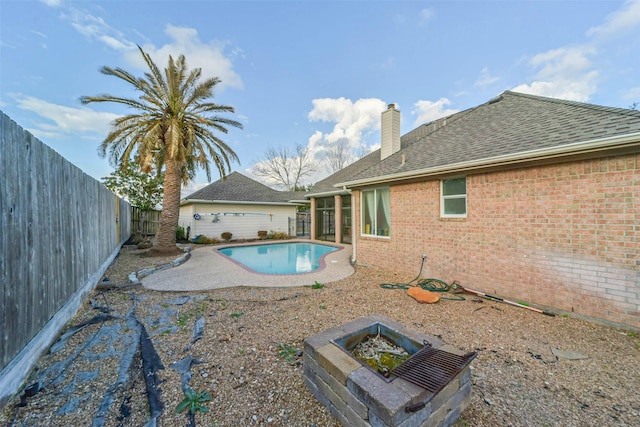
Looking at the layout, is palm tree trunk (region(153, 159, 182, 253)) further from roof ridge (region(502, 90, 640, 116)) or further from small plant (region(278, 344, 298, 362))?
roof ridge (region(502, 90, 640, 116))

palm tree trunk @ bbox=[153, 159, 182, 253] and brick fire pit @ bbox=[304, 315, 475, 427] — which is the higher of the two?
palm tree trunk @ bbox=[153, 159, 182, 253]

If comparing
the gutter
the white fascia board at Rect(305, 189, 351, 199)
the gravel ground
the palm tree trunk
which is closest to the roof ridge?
the gutter

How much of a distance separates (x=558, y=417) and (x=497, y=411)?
499 mm

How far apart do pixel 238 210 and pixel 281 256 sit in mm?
7078

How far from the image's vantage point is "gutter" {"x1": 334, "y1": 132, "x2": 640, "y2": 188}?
389cm

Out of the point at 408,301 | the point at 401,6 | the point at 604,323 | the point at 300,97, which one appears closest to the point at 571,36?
the point at 401,6

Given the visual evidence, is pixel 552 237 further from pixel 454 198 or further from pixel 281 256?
pixel 281 256

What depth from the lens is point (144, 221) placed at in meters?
16.6

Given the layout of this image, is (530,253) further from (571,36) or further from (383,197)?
(571,36)

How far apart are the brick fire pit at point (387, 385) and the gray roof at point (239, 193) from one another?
16041 millimetres

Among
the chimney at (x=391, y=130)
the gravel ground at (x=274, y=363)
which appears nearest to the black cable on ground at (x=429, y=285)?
the gravel ground at (x=274, y=363)

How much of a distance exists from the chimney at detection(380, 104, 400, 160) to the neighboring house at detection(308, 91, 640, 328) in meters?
2.15

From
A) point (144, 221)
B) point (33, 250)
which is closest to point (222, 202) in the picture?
point (144, 221)

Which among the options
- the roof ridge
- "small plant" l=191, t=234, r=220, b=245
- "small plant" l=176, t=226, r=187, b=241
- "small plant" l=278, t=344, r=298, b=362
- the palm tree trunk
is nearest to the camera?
"small plant" l=278, t=344, r=298, b=362
